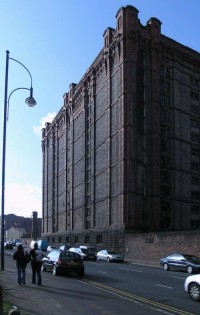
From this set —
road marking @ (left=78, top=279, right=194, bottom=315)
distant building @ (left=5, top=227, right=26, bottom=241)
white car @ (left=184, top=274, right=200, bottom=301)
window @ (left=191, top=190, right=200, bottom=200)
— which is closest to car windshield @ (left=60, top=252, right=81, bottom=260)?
road marking @ (left=78, top=279, right=194, bottom=315)

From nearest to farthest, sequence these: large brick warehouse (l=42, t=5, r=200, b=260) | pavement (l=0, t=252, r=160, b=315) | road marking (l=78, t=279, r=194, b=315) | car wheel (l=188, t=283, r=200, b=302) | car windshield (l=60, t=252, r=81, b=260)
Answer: pavement (l=0, t=252, r=160, b=315) → road marking (l=78, t=279, r=194, b=315) → car wheel (l=188, t=283, r=200, b=302) → car windshield (l=60, t=252, r=81, b=260) → large brick warehouse (l=42, t=5, r=200, b=260)

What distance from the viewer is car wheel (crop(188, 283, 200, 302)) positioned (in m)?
15.3

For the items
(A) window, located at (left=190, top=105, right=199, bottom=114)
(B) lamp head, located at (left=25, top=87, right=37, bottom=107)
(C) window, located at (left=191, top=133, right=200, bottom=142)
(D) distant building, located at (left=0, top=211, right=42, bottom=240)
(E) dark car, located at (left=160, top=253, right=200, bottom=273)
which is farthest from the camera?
(D) distant building, located at (left=0, top=211, right=42, bottom=240)

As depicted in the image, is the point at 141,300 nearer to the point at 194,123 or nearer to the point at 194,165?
the point at 194,165

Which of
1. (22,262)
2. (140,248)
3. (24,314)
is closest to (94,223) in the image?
(140,248)

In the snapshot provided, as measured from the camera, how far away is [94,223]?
72188 mm

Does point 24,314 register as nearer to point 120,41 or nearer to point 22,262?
point 22,262

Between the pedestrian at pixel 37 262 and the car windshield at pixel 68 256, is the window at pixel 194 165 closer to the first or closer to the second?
the car windshield at pixel 68 256

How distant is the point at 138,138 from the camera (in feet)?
209

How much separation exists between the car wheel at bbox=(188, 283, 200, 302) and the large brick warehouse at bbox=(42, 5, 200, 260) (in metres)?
43.1

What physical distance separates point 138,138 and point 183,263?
31579mm

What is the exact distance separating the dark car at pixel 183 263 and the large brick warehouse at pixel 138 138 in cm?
2300

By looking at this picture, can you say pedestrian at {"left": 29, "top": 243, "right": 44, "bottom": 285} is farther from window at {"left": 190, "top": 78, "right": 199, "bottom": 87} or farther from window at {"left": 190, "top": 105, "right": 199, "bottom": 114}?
window at {"left": 190, "top": 78, "right": 199, "bottom": 87}

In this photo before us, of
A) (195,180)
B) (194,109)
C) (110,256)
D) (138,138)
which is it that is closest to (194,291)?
(110,256)
